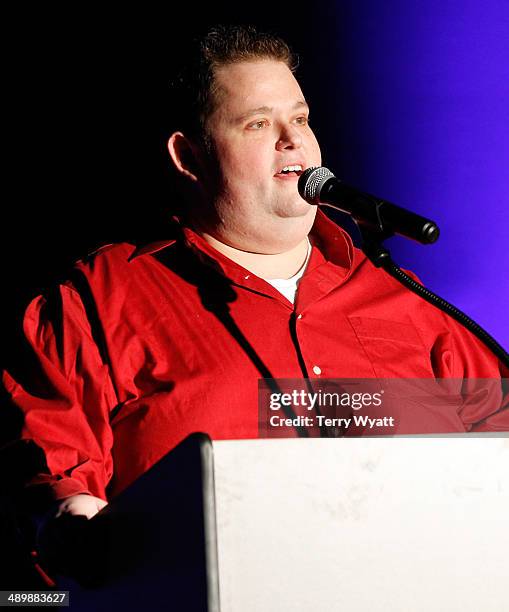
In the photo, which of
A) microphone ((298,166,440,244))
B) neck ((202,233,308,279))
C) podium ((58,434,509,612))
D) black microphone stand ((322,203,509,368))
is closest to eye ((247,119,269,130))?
neck ((202,233,308,279))

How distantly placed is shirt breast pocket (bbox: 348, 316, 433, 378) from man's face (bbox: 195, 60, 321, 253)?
9.7 inches

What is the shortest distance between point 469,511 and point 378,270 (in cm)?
105

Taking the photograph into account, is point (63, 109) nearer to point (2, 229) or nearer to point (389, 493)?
point (2, 229)

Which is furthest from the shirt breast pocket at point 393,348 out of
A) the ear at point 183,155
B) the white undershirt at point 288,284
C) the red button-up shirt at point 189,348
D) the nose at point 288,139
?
the ear at point 183,155

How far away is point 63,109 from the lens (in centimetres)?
195

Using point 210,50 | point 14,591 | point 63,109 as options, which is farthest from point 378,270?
point 14,591

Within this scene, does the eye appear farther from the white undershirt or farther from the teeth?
the white undershirt

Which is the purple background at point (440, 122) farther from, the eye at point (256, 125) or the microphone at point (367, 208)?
the microphone at point (367, 208)

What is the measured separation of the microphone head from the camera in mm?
1320

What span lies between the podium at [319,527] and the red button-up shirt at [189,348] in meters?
0.42

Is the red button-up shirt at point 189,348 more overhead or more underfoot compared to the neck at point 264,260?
more underfoot

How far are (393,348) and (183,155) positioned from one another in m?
0.64

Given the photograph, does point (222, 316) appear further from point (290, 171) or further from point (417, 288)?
point (417, 288)

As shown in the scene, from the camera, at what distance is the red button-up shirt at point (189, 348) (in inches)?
56.7
